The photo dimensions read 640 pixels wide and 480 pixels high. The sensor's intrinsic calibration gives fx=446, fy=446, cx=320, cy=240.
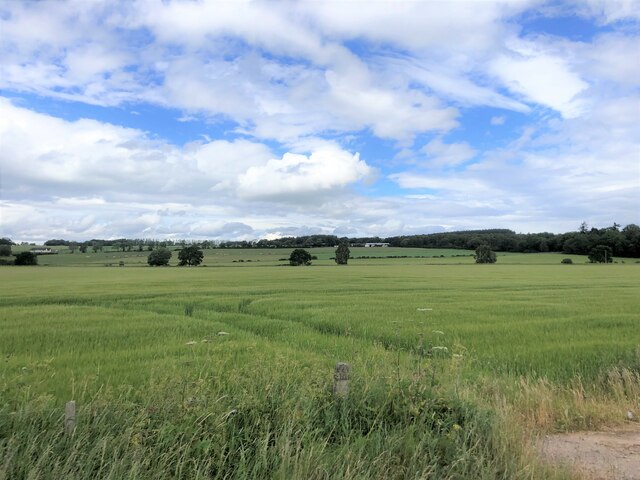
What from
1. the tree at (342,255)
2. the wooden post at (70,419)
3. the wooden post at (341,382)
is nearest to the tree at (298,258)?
the tree at (342,255)

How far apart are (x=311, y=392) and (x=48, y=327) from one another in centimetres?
1447

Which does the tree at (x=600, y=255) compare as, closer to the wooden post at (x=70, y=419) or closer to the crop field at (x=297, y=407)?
the crop field at (x=297, y=407)

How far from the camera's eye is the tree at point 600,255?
12316 centimetres

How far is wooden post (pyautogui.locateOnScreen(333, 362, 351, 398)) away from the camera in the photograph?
6003 millimetres

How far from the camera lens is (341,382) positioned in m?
6.02

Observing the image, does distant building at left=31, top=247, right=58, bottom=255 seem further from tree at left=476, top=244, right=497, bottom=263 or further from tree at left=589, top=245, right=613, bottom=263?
tree at left=589, top=245, right=613, bottom=263

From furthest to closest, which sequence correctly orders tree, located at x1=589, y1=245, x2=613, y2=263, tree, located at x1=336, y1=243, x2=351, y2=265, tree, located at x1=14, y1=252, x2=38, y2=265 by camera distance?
tree, located at x1=336, y1=243, x2=351, y2=265
tree, located at x1=589, y1=245, x2=613, y2=263
tree, located at x1=14, y1=252, x2=38, y2=265

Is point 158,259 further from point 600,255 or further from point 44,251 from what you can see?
point 600,255

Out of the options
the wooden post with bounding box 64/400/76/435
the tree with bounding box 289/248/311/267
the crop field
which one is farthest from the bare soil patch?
the tree with bounding box 289/248/311/267

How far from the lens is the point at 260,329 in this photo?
17.1m

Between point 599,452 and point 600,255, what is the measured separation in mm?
138464

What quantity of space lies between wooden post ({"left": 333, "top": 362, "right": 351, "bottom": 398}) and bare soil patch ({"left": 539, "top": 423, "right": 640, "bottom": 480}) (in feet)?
8.50

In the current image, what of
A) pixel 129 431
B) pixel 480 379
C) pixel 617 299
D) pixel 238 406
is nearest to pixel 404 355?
pixel 480 379

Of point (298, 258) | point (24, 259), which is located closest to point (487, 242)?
point (298, 258)
